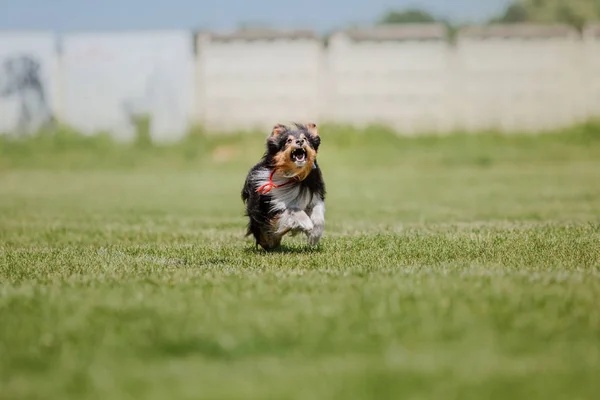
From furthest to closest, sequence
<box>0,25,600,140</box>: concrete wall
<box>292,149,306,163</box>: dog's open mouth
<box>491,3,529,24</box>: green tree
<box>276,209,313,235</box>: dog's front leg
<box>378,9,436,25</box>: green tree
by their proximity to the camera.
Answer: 1. <box>378,9,436,25</box>: green tree
2. <box>491,3,529,24</box>: green tree
3. <box>0,25,600,140</box>: concrete wall
4. <box>276,209,313,235</box>: dog's front leg
5. <box>292,149,306,163</box>: dog's open mouth

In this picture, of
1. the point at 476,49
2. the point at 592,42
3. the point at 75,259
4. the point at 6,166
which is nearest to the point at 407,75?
the point at 476,49

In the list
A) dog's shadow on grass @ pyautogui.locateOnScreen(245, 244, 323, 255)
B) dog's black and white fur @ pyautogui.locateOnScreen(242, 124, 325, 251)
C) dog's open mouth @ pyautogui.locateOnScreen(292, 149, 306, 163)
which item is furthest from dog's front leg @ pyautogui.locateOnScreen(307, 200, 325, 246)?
dog's open mouth @ pyautogui.locateOnScreen(292, 149, 306, 163)

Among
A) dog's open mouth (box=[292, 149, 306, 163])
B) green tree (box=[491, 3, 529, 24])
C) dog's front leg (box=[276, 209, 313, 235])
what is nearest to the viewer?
dog's open mouth (box=[292, 149, 306, 163])

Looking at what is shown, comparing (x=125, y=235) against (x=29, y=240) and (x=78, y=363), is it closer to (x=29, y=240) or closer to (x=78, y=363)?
(x=29, y=240)

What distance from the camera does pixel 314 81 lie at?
1465 inches

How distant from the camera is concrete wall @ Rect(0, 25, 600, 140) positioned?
122 feet

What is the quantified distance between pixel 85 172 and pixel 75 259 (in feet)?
79.4

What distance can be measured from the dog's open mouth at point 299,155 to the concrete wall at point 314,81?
1123 inches

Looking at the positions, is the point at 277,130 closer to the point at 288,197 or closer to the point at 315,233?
the point at 288,197

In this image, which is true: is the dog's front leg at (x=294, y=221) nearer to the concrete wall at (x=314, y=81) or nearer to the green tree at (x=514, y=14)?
the concrete wall at (x=314, y=81)

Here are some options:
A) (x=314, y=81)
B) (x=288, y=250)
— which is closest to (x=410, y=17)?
(x=314, y=81)

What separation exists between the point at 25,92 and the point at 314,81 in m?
11.3

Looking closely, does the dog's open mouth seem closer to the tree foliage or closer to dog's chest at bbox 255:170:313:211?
dog's chest at bbox 255:170:313:211

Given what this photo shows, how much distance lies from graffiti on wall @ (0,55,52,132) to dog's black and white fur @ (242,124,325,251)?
29521 mm
